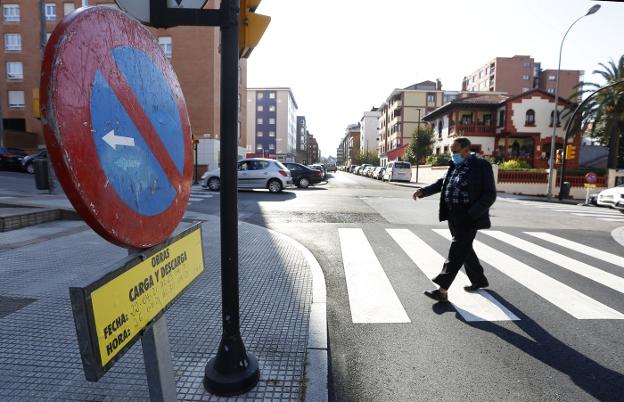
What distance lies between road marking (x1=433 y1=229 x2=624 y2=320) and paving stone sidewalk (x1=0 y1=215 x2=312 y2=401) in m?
2.85

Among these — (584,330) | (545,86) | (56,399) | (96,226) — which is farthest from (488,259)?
(545,86)

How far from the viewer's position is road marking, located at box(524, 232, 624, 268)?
21.1 feet

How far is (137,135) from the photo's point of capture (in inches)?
46.2

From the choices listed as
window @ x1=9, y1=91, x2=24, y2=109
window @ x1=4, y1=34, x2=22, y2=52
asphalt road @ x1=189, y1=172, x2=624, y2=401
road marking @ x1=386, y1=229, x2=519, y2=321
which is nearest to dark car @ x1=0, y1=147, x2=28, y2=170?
window @ x1=9, y1=91, x2=24, y2=109

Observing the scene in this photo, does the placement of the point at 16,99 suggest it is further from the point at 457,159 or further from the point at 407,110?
the point at 407,110

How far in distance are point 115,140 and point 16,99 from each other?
45779mm

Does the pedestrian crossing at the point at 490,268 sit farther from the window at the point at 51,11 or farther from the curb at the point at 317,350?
the window at the point at 51,11

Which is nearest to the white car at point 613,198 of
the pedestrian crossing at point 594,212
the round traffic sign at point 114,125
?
the pedestrian crossing at point 594,212

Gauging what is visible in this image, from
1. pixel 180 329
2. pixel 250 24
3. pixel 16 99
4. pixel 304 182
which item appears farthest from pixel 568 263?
pixel 16 99

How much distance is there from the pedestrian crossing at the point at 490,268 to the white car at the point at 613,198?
32.8ft

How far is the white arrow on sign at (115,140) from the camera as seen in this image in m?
1.03

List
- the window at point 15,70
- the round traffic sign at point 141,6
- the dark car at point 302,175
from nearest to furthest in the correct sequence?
the round traffic sign at point 141,6 < the dark car at point 302,175 < the window at point 15,70

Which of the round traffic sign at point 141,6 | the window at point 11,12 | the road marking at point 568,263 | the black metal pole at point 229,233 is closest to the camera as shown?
the round traffic sign at point 141,6

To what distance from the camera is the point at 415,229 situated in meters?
8.91
